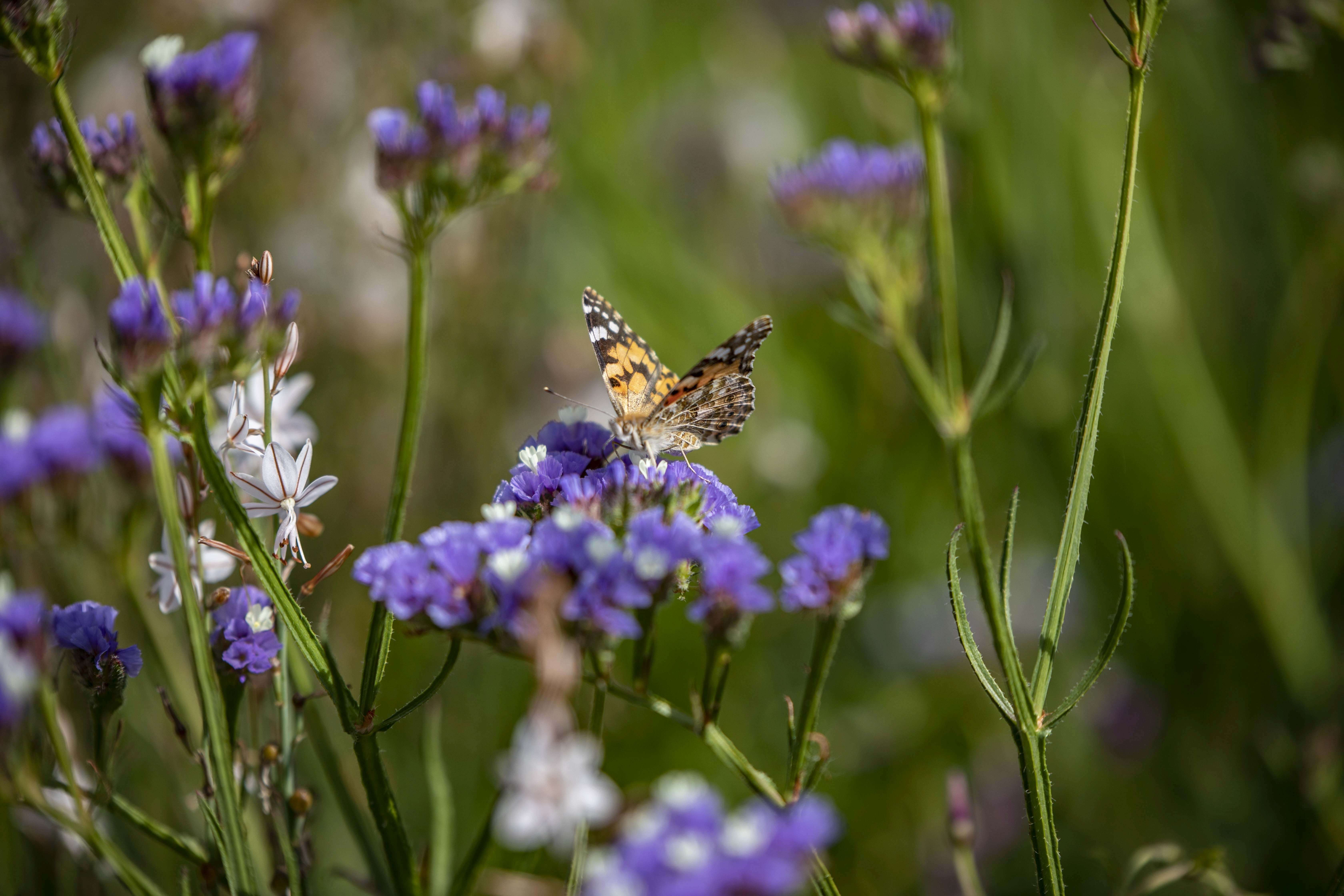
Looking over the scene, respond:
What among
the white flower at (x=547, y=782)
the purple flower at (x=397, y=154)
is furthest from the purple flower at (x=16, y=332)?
the white flower at (x=547, y=782)

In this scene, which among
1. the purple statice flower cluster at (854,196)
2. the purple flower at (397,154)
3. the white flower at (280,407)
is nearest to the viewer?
the purple flower at (397,154)

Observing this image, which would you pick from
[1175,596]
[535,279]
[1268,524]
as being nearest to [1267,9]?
[1268,524]

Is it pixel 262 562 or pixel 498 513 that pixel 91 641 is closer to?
pixel 262 562

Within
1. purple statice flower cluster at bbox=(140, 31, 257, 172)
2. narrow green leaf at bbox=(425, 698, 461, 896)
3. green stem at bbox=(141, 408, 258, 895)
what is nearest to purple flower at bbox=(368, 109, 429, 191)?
purple statice flower cluster at bbox=(140, 31, 257, 172)

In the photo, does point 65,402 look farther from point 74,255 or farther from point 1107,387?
point 1107,387

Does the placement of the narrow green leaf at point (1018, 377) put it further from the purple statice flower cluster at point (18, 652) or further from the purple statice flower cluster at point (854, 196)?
the purple statice flower cluster at point (18, 652)

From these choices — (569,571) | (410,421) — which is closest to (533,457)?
(410,421)

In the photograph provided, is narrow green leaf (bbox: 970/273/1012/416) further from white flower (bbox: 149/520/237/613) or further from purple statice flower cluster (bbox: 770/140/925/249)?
white flower (bbox: 149/520/237/613)
